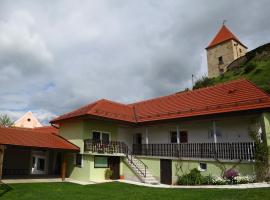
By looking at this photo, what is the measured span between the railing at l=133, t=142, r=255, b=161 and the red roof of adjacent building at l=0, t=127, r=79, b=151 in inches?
239

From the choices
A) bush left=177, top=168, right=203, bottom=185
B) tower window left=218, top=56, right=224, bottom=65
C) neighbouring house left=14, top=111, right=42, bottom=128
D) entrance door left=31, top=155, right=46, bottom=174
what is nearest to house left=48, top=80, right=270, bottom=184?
bush left=177, top=168, right=203, bottom=185

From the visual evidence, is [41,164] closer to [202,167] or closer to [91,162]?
[91,162]

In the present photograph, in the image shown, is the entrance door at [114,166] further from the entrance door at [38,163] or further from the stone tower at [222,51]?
the stone tower at [222,51]

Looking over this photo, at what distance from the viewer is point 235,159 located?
1596 cm

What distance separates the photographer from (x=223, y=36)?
5900 centimetres

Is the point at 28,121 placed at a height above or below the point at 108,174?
above

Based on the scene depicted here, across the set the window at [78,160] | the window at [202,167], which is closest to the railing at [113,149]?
the window at [78,160]

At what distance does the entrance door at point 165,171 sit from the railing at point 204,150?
0.56m

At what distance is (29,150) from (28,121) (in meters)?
26.7

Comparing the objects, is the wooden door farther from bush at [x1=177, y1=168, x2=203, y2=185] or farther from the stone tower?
the stone tower

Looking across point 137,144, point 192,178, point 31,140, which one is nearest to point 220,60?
point 137,144

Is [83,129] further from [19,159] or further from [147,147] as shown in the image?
[19,159]

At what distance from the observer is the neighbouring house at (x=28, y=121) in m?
48.3

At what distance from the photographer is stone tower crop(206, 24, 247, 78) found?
56.5m
